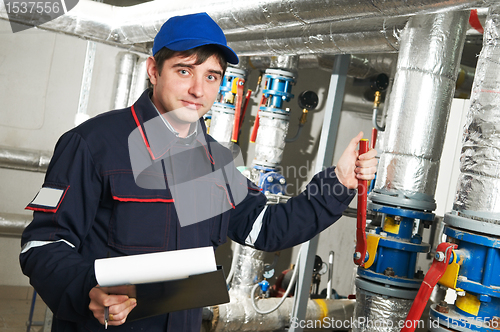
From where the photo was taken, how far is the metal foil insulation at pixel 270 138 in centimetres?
322

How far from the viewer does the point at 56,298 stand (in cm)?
88

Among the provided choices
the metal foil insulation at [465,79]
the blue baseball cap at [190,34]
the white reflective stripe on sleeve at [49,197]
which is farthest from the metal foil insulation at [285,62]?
the white reflective stripe on sleeve at [49,197]

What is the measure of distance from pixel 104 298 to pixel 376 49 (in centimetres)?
182

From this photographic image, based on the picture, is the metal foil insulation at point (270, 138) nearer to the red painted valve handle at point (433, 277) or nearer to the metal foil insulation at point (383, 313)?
the metal foil insulation at point (383, 313)

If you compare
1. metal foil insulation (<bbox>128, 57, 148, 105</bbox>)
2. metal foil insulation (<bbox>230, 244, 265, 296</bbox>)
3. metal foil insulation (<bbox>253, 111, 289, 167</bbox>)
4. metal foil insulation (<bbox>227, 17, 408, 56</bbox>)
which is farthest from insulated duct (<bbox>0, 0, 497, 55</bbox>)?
metal foil insulation (<bbox>230, 244, 265, 296</bbox>)

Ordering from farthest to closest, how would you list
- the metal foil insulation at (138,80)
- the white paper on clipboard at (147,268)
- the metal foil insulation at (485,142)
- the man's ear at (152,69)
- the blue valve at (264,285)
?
the metal foil insulation at (138,80)
the blue valve at (264,285)
the metal foil insulation at (485,142)
the man's ear at (152,69)
the white paper on clipboard at (147,268)

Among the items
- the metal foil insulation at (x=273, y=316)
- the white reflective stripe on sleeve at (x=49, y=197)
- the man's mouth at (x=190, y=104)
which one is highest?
the man's mouth at (x=190, y=104)

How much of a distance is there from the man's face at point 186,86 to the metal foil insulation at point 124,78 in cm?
312

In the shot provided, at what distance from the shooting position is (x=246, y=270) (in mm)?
3191

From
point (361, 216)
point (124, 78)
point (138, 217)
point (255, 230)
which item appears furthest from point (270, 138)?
point (138, 217)

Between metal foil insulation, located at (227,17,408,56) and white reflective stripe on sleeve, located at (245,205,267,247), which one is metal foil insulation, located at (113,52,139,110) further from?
white reflective stripe on sleeve, located at (245,205,267,247)

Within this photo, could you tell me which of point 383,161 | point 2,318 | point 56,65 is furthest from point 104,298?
point 56,65

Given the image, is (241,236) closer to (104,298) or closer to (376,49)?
(104,298)

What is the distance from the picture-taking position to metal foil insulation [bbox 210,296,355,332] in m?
2.89
